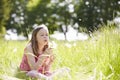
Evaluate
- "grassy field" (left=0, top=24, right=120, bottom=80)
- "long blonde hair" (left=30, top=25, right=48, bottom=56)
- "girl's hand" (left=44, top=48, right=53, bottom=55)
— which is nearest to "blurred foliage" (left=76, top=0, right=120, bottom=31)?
"grassy field" (left=0, top=24, right=120, bottom=80)

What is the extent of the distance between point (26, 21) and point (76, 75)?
102 ft

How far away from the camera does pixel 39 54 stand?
516 centimetres

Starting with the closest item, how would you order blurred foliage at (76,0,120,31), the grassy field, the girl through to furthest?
the grassy field < the girl < blurred foliage at (76,0,120,31)

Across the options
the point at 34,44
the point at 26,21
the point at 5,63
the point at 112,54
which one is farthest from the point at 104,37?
the point at 26,21

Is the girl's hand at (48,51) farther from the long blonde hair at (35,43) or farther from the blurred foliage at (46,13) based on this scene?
the blurred foliage at (46,13)

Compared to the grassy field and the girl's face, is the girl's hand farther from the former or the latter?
the grassy field

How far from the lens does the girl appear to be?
4.94 metres

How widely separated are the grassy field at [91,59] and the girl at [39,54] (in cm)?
18

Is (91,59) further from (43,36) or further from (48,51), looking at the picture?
(43,36)

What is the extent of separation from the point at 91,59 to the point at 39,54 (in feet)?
2.32

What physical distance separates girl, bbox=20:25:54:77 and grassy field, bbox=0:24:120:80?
0.18 meters

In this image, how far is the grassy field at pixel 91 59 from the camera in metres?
4.69

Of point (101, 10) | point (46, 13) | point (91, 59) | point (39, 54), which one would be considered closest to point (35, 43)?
point (39, 54)

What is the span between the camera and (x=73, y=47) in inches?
248
